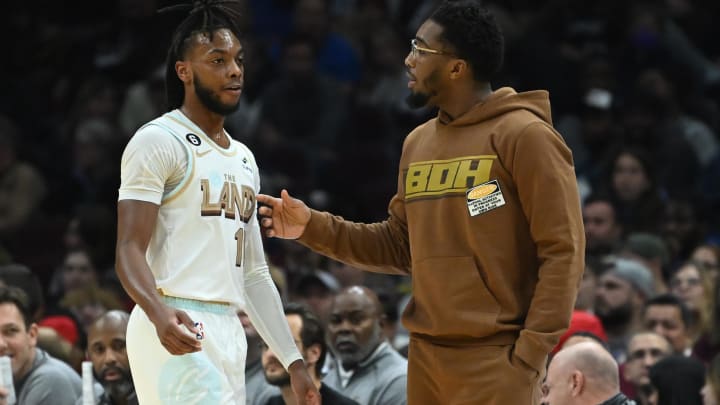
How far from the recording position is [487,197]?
5086 millimetres

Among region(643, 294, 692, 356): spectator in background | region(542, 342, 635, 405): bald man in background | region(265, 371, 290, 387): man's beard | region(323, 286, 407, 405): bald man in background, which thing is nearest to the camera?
region(542, 342, 635, 405): bald man in background

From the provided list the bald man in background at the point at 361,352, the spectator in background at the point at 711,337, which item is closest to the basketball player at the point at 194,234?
the bald man in background at the point at 361,352

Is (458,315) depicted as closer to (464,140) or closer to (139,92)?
(464,140)

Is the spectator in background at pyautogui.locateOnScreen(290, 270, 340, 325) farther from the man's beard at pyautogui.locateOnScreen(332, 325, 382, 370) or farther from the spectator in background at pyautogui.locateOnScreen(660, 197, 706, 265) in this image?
the spectator in background at pyautogui.locateOnScreen(660, 197, 706, 265)

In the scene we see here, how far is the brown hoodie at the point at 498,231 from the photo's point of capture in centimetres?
498

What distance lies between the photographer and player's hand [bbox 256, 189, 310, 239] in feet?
18.4

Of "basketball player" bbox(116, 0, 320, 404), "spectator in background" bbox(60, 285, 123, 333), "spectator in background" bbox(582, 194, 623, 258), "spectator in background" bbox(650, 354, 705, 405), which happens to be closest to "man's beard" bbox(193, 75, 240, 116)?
"basketball player" bbox(116, 0, 320, 404)

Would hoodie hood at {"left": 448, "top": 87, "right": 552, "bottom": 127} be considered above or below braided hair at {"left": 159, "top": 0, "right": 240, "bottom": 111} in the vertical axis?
below

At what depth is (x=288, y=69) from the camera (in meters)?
12.6

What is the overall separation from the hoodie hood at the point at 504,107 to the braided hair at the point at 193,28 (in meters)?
0.95

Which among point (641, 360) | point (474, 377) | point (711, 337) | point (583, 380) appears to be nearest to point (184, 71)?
point (474, 377)

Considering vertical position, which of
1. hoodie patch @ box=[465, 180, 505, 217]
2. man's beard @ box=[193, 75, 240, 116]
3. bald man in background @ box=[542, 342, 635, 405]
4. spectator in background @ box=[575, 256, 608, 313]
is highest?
man's beard @ box=[193, 75, 240, 116]

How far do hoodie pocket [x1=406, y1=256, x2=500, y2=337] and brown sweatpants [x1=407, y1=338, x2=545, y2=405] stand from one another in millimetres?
74

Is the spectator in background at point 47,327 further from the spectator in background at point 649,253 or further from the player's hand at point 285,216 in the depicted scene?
the spectator in background at point 649,253
